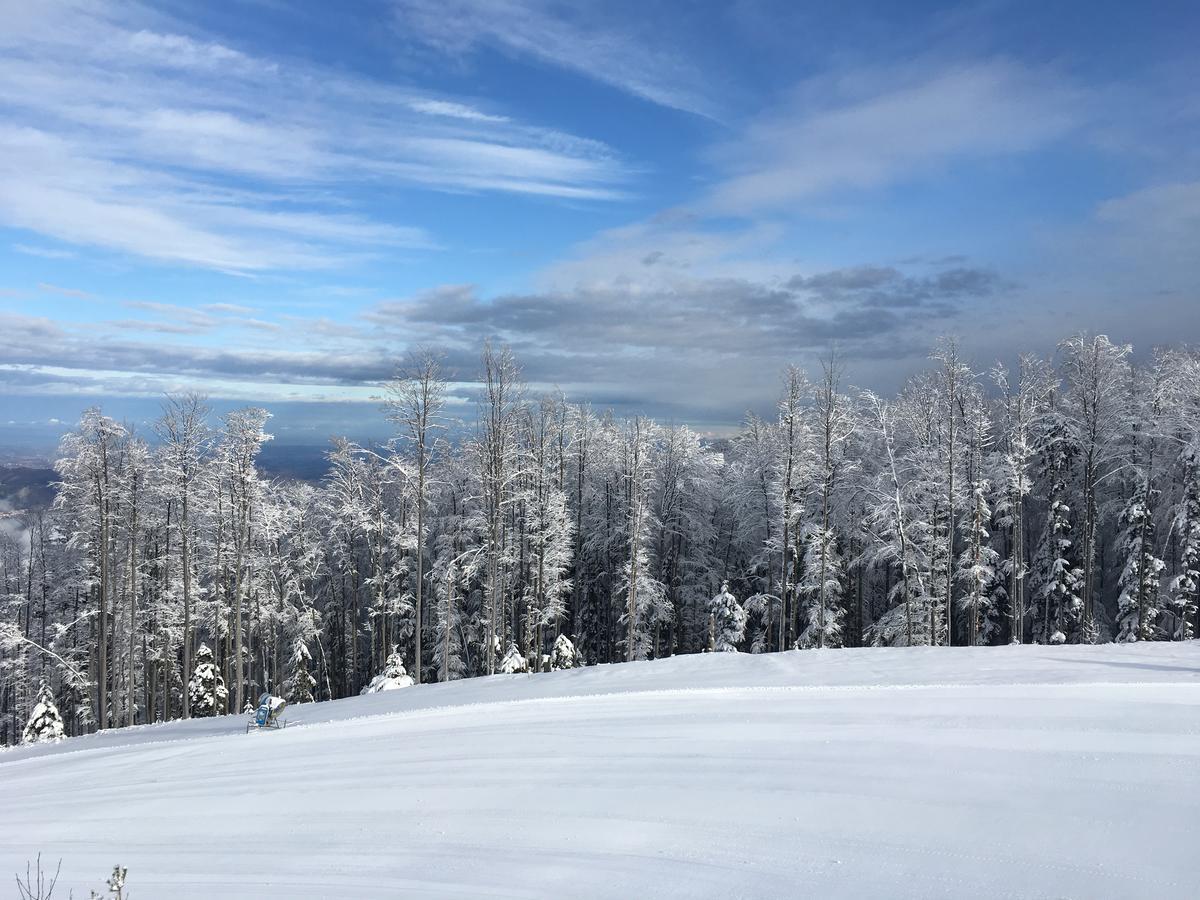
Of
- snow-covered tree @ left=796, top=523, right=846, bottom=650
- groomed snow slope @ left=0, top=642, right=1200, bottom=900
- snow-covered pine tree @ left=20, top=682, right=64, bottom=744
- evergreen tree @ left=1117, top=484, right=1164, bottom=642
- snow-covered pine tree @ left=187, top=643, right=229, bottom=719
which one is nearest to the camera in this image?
groomed snow slope @ left=0, top=642, right=1200, bottom=900

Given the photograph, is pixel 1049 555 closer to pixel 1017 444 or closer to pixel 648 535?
pixel 1017 444

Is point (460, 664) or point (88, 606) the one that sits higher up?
point (88, 606)

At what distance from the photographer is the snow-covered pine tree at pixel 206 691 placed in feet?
92.6

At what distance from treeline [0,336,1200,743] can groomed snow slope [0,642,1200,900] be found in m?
11.8

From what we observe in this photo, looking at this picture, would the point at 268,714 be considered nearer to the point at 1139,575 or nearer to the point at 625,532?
the point at 625,532

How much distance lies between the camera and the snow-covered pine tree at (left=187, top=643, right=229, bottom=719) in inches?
1111

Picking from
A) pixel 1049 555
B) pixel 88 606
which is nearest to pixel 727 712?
pixel 1049 555

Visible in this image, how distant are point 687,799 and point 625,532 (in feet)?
87.8

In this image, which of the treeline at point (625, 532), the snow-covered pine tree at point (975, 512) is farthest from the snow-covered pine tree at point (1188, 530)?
the snow-covered pine tree at point (975, 512)

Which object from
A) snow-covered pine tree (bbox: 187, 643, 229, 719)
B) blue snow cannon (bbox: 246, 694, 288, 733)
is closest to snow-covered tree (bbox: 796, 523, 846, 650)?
blue snow cannon (bbox: 246, 694, 288, 733)

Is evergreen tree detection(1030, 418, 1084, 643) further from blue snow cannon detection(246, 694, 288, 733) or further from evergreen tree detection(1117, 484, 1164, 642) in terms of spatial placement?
blue snow cannon detection(246, 694, 288, 733)

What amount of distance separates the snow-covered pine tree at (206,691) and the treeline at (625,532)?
0.12m

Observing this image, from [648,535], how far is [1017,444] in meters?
16.6

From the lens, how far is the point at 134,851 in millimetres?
8750
